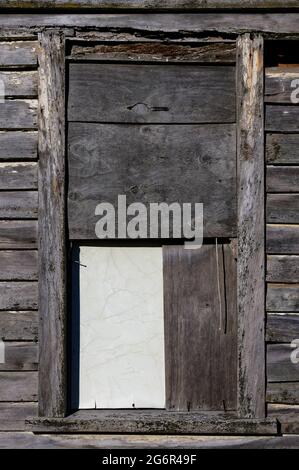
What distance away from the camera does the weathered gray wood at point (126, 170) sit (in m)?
3.90

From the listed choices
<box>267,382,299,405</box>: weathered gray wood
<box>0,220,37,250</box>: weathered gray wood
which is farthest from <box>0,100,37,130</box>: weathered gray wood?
<box>267,382,299,405</box>: weathered gray wood

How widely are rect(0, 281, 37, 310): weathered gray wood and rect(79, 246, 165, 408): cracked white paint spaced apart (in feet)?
0.99

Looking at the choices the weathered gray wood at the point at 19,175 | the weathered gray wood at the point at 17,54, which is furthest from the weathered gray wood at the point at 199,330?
the weathered gray wood at the point at 17,54

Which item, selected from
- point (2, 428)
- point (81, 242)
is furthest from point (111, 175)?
point (2, 428)

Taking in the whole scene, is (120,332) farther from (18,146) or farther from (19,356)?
(18,146)

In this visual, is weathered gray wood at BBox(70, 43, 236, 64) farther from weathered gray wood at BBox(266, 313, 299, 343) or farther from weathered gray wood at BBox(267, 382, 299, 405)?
weathered gray wood at BBox(267, 382, 299, 405)

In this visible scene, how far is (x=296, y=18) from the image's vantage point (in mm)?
3922

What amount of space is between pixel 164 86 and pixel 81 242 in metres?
1.08

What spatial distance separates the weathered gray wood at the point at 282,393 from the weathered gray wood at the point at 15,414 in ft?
4.71

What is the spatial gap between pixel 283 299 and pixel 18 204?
1714 mm

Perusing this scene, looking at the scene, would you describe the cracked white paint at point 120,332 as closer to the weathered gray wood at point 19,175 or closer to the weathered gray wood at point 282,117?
the weathered gray wood at point 19,175

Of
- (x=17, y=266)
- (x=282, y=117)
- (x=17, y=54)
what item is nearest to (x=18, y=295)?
(x=17, y=266)

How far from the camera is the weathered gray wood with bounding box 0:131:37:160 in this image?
3.90 metres

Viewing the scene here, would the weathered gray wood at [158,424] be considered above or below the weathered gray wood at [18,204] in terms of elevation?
below
